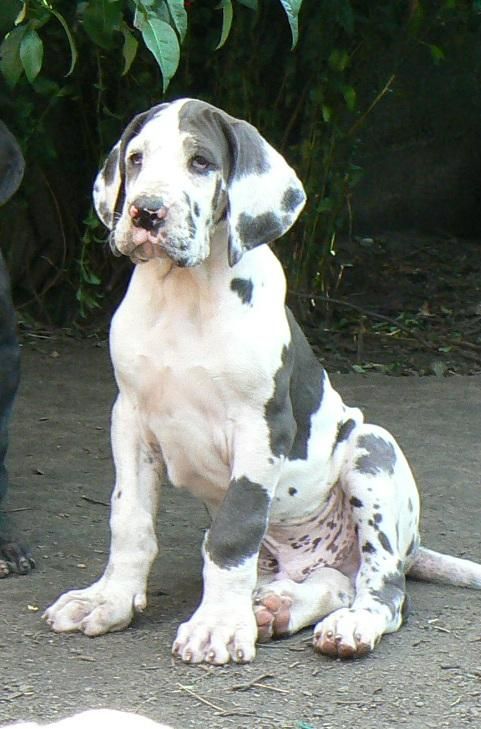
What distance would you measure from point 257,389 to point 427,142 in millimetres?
7039

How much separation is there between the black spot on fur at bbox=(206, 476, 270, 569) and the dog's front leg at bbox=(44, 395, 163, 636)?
24 cm

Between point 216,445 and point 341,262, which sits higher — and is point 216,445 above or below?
above

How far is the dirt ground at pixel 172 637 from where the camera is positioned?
129 inches

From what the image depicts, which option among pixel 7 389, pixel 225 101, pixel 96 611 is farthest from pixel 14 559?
pixel 225 101

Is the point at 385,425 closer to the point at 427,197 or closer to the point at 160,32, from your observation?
the point at 160,32

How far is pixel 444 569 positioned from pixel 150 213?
1.55m

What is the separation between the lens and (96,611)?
12.2ft

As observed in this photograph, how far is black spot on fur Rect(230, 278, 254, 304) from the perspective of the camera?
3.69m

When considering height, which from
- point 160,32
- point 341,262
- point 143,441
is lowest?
point 341,262

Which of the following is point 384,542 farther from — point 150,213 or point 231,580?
point 150,213

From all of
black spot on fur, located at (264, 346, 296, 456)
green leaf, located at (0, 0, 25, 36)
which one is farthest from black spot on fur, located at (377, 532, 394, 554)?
green leaf, located at (0, 0, 25, 36)

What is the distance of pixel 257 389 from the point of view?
3.65 metres

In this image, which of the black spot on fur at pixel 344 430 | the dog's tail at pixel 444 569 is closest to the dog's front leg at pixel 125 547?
the black spot on fur at pixel 344 430

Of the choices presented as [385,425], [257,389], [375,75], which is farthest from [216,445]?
[375,75]
